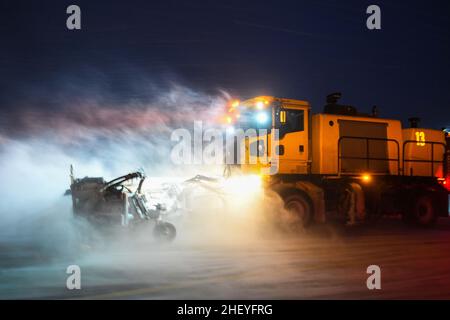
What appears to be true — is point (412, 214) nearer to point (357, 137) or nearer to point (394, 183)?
point (394, 183)

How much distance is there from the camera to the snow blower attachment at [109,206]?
10.2 meters

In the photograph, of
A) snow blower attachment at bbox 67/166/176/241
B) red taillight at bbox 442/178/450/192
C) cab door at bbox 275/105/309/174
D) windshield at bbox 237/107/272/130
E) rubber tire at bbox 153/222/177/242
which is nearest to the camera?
snow blower attachment at bbox 67/166/176/241

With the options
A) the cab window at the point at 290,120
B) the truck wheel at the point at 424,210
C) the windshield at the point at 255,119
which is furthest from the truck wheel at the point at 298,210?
the truck wheel at the point at 424,210

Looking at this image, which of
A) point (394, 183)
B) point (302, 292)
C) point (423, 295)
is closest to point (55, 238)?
point (302, 292)

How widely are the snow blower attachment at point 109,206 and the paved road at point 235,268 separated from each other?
1.52 ft

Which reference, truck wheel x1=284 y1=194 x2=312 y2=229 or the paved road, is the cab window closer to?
truck wheel x1=284 y1=194 x2=312 y2=229

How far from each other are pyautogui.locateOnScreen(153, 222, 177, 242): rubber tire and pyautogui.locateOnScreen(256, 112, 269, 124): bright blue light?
4.32m

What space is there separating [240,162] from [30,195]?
8.15 metres

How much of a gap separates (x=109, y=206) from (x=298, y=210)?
5.55 meters

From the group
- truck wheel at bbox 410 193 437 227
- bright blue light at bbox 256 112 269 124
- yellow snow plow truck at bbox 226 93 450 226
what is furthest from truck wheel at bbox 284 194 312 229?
truck wheel at bbox 410 193 437 227

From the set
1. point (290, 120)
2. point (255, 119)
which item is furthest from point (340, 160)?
point (255, 119)

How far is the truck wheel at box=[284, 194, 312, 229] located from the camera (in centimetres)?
1281

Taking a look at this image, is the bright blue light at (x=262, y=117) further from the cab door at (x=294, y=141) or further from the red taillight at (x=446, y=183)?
the red taillight at (x=446, y=183)
